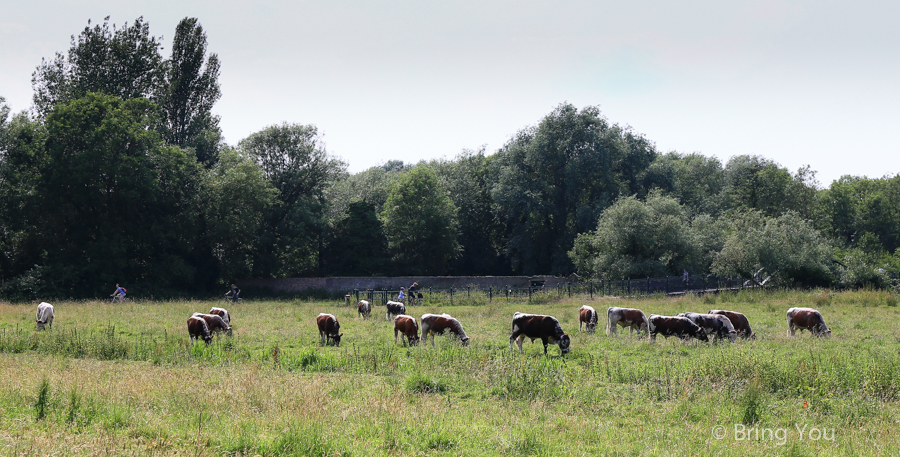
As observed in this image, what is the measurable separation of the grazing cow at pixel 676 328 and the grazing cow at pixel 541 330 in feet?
10.2

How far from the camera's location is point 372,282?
46.4 meters

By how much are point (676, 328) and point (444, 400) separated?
9.27 m

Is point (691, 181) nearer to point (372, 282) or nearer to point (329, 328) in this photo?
point (372, 282)

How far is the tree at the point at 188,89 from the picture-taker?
4869 centimetres

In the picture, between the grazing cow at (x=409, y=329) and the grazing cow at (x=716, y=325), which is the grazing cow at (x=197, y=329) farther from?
the grazing cow at (x=716, y=325)

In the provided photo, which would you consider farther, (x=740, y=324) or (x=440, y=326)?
(x=740, y=324)

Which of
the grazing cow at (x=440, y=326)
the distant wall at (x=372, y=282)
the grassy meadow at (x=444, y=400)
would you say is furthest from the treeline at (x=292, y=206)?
the grazing cow at (x=440, y=326)

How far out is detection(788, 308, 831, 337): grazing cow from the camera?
17406 millimetres

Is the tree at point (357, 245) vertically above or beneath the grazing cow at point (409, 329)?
above

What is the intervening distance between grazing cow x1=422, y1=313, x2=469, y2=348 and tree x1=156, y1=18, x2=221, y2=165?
39179 mm

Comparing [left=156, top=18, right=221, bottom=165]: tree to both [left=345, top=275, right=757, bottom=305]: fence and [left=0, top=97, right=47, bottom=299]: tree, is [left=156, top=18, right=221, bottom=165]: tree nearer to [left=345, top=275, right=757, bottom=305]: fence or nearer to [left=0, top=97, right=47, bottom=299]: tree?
[left=0, top=97, right=47, bottom=299]: tree

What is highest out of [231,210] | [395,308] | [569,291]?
[231,210]

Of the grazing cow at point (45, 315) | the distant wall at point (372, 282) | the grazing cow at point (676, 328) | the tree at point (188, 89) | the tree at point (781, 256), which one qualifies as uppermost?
the tree at point (188, 89)

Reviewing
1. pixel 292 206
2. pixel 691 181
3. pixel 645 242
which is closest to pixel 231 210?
pixel 292 206
